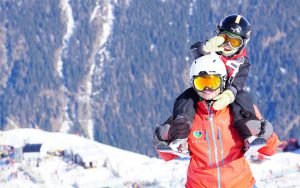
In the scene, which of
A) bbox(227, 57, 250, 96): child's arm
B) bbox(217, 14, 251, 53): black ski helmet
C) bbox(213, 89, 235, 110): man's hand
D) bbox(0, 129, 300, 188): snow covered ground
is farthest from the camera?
bbox(0, 129, 300, 188): snow covered ground

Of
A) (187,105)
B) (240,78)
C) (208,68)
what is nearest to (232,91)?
(208,68)

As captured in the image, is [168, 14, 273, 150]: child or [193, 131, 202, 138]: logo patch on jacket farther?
[193, 131, 202, 138]: logo patch on jacket

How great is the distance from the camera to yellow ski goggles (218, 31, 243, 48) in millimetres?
7602

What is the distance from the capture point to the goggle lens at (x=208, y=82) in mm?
6754

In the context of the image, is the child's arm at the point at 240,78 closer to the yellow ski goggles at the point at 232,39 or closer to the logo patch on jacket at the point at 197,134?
the yellow ski goggles at the point at 232,39

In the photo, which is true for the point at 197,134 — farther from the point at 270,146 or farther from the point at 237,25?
the point at 237,25

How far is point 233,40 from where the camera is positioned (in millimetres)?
7684

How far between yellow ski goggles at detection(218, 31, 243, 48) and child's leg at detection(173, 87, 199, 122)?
0.81 meters

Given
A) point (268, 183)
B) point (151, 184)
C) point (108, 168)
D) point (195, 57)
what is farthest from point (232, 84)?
point (108, 168)

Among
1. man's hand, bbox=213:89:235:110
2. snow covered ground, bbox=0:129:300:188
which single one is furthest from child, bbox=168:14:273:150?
snow covered ground, bbox=0:129:300:188

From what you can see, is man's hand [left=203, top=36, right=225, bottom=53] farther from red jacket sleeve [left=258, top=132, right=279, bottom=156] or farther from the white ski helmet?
red jacket sleeve [left=258, top=132, right=279, bottom=156]

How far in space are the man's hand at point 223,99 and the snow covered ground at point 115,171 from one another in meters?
11.1

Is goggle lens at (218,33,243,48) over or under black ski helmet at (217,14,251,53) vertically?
under

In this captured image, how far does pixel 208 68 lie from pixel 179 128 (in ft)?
1.87
